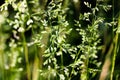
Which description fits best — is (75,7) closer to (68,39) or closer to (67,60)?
(68,39)

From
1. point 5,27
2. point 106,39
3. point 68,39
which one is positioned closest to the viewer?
point 106,39

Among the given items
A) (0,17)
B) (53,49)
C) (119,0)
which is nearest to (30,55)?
(0,17)

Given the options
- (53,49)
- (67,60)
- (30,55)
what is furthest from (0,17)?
(53,49)

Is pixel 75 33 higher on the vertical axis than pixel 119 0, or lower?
lower

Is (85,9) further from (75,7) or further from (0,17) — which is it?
(0,17)

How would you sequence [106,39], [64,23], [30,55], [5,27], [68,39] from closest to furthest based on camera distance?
[64,23] → [106,39] → [68,39] → [30,55] → [5,27]

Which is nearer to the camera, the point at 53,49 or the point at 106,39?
the point at 53,49

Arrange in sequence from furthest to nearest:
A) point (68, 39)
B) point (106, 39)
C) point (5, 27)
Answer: point (5, 27) → point (68, 39) → point (106, 39)

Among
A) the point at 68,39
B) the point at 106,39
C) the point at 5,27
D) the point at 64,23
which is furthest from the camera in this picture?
the point at 5,27

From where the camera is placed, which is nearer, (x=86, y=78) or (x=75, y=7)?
(x=86, y=78)
